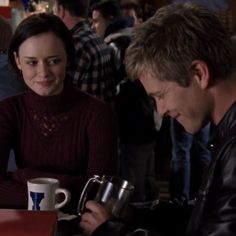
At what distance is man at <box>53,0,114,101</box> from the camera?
3.13 meters

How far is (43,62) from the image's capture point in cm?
185

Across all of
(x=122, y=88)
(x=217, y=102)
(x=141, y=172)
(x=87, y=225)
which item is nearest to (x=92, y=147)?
(x=87, y=225)

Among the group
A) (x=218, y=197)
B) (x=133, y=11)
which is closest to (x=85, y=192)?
(x=218, y=197)

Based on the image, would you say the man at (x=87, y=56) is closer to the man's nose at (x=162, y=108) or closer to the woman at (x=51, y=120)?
the woman at (x=51, y=120)

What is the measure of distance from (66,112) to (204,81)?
79 cm

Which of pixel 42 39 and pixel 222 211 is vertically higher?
pixel 42 39

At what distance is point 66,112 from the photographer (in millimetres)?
1943

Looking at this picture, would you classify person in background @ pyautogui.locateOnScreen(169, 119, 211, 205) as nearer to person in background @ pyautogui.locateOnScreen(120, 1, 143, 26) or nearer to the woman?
person in background @ pyautogui.locateOnScreen(120, 1, 143, 26)

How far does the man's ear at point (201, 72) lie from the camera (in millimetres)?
1240

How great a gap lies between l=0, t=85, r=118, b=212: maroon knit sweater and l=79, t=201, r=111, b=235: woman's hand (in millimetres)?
516

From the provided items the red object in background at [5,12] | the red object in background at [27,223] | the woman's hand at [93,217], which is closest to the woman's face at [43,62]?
the woman's hand at [93,217]

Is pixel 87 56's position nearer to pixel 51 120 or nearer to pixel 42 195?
pixel 51 120

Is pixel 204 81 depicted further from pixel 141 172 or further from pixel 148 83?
pixel 141 172

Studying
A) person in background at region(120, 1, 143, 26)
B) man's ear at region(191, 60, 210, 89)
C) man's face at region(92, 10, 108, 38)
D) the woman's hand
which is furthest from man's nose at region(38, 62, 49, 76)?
person in background at region(120, 1, 143, 26)
